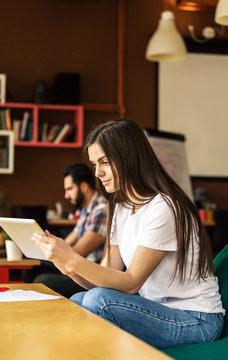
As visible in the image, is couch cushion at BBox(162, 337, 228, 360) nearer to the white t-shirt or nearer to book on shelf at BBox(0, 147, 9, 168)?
the white t-shirt

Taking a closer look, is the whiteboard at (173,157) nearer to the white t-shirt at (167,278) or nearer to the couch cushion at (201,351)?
the white t-shirt at (167,278)

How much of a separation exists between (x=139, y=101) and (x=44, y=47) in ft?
3.88

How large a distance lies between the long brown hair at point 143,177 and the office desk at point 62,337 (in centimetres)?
53

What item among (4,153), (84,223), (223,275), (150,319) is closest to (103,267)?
(150,319)

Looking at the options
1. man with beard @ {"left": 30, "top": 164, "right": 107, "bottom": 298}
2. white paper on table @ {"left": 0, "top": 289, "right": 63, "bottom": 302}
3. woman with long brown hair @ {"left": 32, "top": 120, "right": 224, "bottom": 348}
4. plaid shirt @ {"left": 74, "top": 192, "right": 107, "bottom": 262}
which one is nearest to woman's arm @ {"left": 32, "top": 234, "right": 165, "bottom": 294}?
woman with long brown hair @ {"left": 32, "top": 120, "right": 224, "bottom": 348}

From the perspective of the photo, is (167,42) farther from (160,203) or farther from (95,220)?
(160,203)

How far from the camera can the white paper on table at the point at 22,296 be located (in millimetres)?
1851

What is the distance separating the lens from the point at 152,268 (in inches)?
77.4

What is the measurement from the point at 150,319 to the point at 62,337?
604 millimetres

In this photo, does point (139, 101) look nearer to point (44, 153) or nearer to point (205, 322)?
→ point (44, 153)

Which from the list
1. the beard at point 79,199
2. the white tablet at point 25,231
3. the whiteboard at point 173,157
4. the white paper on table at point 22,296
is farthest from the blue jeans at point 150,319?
the whiteboard at point 173,157

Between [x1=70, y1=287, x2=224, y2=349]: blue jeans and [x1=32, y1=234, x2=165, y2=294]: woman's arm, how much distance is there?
4 cm

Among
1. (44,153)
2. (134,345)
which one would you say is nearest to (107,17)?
(44,153)

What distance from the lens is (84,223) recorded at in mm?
3926
